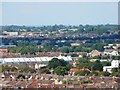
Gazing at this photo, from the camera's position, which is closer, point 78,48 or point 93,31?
point 78,48

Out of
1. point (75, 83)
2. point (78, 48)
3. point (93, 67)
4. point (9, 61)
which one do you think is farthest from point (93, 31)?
point (75, 83)

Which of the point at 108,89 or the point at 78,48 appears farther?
the point at 78,48

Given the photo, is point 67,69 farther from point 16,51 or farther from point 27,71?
point 16,51

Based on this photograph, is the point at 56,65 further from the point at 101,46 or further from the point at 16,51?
the point at 101,46

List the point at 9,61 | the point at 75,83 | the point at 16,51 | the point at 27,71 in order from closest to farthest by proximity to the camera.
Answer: the point at 75,83
the point at 27,71
the point at 9,61
the point at 16,51

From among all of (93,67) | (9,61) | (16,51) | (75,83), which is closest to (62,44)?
(16,51)

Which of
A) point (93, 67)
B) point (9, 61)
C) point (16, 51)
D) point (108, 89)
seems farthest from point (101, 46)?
point (108, 89)

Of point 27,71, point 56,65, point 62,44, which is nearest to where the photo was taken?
point 27,71

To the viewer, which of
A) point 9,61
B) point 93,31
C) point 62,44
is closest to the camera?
point 9,61

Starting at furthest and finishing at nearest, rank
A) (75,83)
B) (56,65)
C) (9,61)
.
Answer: (9,61)
(56,65)
(75,83)
